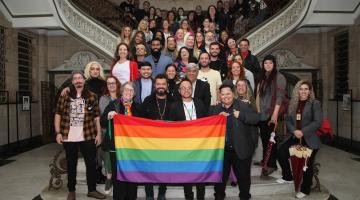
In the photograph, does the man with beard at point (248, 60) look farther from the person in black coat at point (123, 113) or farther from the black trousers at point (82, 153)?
the black trousers at point (82, 153)

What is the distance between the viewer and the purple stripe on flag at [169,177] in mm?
4684

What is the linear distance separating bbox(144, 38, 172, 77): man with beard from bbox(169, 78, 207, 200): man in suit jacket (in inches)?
50.1

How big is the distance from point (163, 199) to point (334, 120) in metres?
9.15

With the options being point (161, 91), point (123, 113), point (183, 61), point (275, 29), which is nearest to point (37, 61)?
point (275, 29)

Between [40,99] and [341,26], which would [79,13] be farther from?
[341,26]

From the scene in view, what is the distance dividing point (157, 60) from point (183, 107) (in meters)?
1.60

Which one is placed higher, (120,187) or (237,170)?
(237,170)

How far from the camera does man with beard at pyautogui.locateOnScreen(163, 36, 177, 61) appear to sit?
6.63m

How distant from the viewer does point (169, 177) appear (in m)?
4.73

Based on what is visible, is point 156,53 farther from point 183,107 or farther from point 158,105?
point 183,107

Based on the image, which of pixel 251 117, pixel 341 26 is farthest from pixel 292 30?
pixel 251 117

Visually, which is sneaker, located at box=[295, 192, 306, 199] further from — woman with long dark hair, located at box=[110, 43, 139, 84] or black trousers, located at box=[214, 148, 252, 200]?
woman with long dark hair, located at box=[110, 43, 139, 84]

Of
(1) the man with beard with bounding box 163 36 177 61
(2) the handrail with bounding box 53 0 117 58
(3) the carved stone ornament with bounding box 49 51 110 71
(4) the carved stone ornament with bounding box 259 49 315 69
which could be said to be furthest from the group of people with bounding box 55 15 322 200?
(3) the carved stone ornament with bounding box 49 51 110 71

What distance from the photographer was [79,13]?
11117 mm
